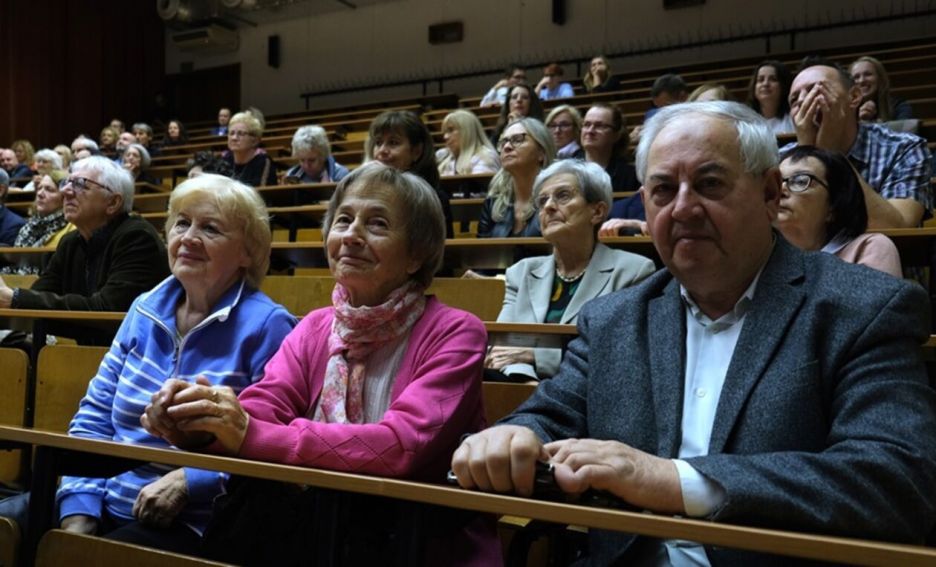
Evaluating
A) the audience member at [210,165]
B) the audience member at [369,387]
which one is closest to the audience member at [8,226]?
the audience member at [210,165]

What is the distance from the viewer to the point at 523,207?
8.96ft

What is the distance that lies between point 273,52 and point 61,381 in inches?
371

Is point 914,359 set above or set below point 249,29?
below

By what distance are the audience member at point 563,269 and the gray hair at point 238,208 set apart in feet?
Result: 2.19

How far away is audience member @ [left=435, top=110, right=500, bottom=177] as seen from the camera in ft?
11.8

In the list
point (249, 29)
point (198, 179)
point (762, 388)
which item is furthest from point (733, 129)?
point (249, 29)

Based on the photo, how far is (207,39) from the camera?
1020cm

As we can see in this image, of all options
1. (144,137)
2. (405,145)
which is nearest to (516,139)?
(405,145)

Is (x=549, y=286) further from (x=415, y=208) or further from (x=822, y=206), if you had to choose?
(x=415, y=208)

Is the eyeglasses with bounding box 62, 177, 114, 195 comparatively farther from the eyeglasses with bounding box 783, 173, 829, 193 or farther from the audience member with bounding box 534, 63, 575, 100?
the audience member with bounding box 534, 63, 575, 100

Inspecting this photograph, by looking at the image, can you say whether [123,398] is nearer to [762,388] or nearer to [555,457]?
[555,457]

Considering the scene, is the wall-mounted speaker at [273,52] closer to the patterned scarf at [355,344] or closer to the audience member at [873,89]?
the audience member at [873,89]

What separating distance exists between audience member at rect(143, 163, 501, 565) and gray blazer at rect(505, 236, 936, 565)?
0.15 metres

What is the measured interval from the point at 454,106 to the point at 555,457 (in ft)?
25.1
